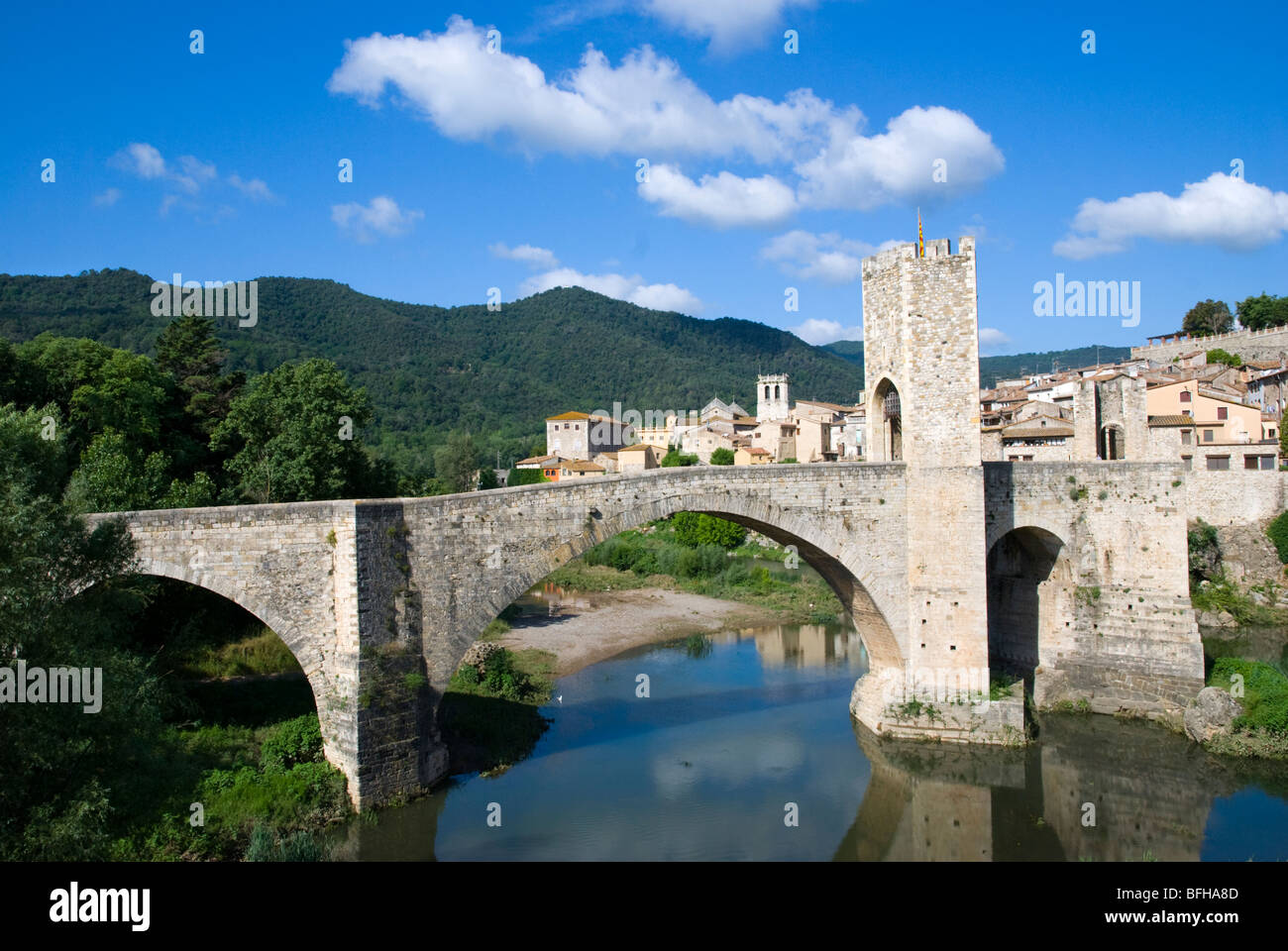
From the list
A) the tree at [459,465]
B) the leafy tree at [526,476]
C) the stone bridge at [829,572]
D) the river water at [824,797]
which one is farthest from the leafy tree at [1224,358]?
the tree at [459,465]

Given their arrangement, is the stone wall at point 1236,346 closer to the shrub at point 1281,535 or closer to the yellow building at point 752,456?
the yellow building at point 752,456

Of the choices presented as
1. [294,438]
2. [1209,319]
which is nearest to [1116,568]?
Result: [294,438]

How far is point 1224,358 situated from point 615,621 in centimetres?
3822

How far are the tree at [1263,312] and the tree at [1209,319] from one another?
3626 mm

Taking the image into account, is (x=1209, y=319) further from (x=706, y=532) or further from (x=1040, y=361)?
(x=1040, y=361)

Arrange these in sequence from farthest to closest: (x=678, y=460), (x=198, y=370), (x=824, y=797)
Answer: (x=678, y=460) → (x=198, y=370) → (x=824, y=797)

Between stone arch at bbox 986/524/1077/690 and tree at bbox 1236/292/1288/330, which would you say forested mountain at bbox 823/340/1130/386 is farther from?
stone arch at bbox 986/524/1077/690

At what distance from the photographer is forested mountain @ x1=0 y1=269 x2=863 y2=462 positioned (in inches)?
2271

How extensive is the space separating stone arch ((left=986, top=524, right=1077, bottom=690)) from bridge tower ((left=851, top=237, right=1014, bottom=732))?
2044 mm

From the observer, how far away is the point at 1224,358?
45.7 meters

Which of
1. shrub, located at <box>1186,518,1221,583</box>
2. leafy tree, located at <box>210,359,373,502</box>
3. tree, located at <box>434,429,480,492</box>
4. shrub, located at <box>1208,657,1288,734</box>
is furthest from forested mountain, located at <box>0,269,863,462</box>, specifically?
shrub, located at <box>1208,657,1288,734</box>

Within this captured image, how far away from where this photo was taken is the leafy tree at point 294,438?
20.6m
